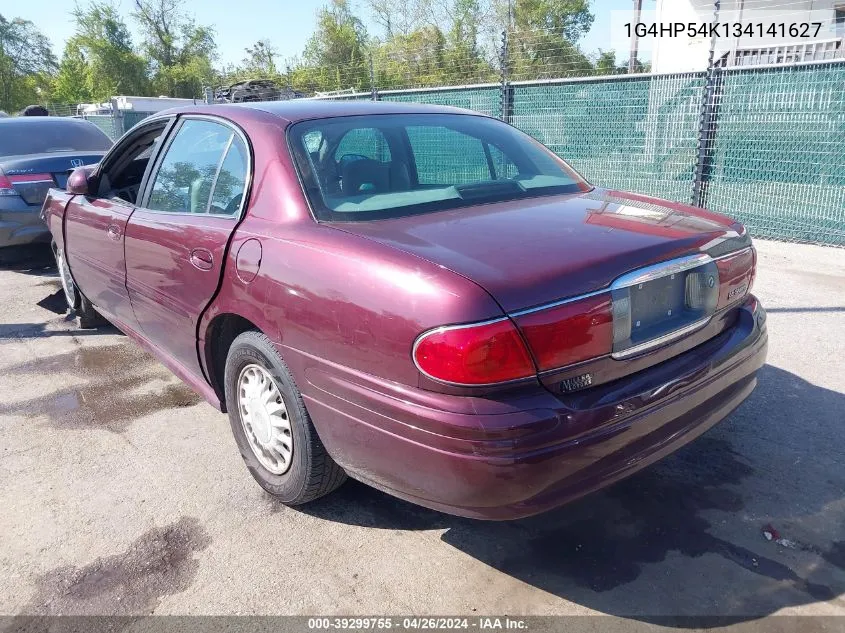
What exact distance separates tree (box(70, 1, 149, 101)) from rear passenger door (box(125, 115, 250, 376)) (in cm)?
4866

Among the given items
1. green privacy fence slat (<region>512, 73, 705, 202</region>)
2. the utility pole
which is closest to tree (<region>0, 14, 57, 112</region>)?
the utility pole

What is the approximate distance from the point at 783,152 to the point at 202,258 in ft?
23.3

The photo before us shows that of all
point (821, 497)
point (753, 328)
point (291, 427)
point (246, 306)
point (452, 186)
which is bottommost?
point (821, 497)

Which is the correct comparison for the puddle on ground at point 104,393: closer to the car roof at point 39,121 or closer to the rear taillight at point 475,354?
the rear taillight at point 475,354

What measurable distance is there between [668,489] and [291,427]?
1657 millimetres

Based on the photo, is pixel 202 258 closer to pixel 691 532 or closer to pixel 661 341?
pixel 661 341

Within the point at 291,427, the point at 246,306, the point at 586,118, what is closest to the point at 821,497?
the point at 291,427

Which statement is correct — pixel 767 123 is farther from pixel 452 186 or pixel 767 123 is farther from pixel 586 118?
pixel 452 186

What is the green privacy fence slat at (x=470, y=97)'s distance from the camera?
9.65 metres

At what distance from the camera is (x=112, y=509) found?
9.32ft

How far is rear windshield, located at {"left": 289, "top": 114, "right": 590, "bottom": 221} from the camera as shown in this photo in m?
2.58

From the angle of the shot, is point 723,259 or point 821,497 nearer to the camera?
point 723,259

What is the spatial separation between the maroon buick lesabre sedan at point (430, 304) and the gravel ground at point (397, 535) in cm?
30

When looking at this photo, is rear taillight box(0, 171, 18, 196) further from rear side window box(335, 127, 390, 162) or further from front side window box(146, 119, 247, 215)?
rear side window box(335, 127, 390, 162)
